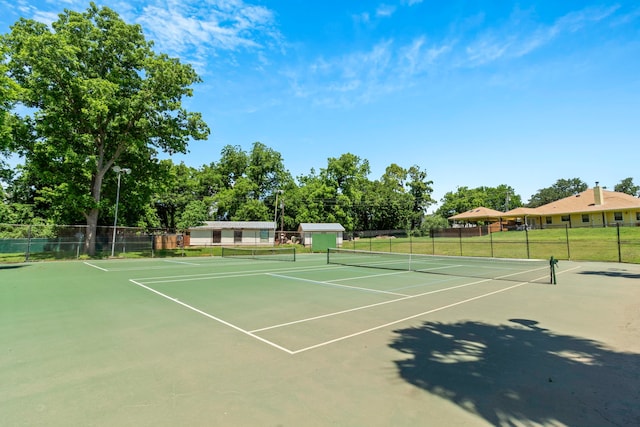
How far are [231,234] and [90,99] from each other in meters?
23.9

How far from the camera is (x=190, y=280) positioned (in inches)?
516

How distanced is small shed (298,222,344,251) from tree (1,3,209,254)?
2084cm

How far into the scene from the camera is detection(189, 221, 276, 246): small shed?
141 ft

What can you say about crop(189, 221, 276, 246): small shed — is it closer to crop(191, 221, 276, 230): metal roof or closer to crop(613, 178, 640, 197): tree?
crop(191, 221, 276, 230): metal roof

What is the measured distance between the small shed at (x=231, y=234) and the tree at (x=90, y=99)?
1426cm

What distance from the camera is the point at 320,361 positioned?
438cm

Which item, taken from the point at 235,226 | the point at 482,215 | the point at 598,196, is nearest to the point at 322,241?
the point at 235,226

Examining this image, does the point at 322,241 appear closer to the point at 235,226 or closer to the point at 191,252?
the point at 235,226

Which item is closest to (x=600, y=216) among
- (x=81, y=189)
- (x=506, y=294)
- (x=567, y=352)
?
(x=506, y=294)

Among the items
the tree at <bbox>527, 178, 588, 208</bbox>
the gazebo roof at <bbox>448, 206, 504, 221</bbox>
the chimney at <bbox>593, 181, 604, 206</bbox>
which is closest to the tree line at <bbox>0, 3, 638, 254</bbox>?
the gazebo roof at <bbox>448, 206, 504, 221</bbox>

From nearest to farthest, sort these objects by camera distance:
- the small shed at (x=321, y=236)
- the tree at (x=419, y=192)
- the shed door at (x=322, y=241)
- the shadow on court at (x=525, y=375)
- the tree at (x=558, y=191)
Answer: the shadow on court at (x=525, y=375) < the shed door at (x=322, y=241) < the small shed at (x=321, y=236) < the tree at (x=419, y=192) < the tree at (x=558, y=191)

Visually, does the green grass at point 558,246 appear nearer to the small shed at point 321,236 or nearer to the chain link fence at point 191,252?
the chain link fence at point 191,252

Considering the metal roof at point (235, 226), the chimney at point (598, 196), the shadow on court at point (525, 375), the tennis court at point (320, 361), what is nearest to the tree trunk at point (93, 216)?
the metal roof at point (235, 226)

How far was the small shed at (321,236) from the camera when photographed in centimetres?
4266
